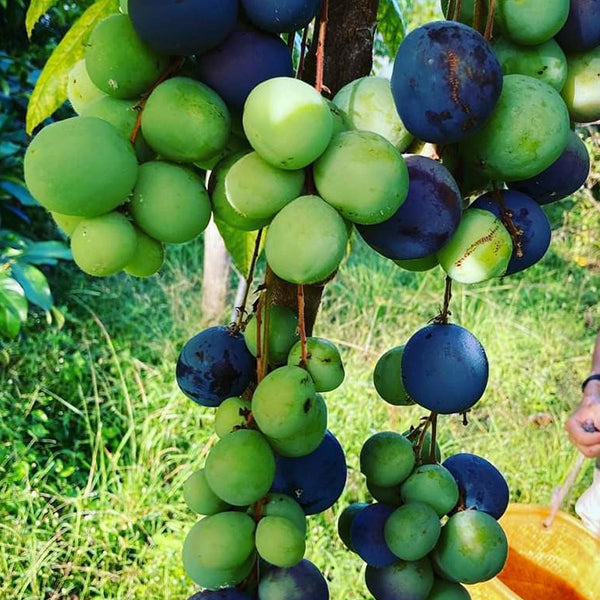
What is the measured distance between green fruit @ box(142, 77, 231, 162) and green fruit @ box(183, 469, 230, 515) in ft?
0.88

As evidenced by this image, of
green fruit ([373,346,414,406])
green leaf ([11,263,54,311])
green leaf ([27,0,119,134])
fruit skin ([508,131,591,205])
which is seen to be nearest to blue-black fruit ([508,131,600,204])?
fruit skin ([508,131,591,205])

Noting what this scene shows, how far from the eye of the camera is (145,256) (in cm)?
49

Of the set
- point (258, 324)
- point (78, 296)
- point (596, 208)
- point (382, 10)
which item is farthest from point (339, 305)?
point (258, 324)

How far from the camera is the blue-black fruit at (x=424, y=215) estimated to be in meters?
0.47

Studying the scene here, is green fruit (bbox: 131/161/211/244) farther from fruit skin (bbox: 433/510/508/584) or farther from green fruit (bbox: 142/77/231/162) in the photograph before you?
fruit skin (bbox: 433/510/508/584)

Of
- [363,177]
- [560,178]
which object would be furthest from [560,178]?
[363,177]

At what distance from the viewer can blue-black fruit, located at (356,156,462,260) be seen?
47 centimetres

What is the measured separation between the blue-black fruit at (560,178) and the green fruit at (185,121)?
0.24m

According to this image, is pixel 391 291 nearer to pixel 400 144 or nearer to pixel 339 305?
pixel 339 305

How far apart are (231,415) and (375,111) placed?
264 millimetres

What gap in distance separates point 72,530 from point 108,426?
1.86 feet

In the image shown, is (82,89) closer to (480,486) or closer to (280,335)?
(280,335)

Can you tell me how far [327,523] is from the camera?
2533 mm

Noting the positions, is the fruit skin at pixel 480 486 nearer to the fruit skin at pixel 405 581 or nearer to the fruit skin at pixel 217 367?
the fruit skin at pixel 405 581
